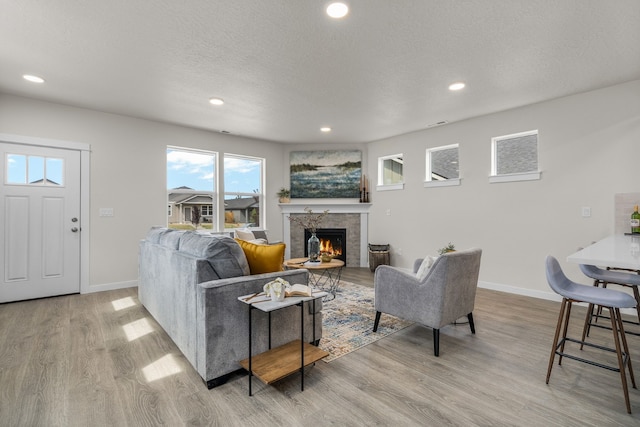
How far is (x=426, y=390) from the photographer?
1.99 meters

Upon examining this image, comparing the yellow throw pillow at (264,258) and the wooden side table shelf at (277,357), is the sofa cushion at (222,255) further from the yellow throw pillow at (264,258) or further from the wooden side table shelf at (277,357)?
the wooden side table shelf at (277,357)

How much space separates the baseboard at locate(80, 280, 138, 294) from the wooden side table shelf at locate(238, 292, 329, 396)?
3.48m

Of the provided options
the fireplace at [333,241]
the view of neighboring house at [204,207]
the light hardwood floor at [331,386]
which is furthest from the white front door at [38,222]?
the fireplace at [333,241]

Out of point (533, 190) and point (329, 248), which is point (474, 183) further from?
point (329, 248)

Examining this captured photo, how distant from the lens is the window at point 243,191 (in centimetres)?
577

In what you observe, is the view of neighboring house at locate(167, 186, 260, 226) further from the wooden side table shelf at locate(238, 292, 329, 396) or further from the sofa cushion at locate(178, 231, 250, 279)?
the wooden side table shelf at locate(238, 292, 329, 396)

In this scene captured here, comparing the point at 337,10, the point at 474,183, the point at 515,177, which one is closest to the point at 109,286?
the point at 337,10

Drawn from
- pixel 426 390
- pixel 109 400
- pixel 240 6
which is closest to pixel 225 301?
pixel 109 400

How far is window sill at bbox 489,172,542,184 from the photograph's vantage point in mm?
4090

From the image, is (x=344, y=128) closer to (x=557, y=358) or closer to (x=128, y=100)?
(x=128, y=100)

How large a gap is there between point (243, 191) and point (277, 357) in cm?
435

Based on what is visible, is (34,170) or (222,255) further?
Result: (34,170)

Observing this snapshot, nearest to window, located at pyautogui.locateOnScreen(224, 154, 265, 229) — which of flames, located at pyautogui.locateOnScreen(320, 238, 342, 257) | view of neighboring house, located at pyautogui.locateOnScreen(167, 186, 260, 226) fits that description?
view of neighboring house, located at pyautogui.locateOnScreen(167, 186, 260, 226)

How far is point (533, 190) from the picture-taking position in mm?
4129
